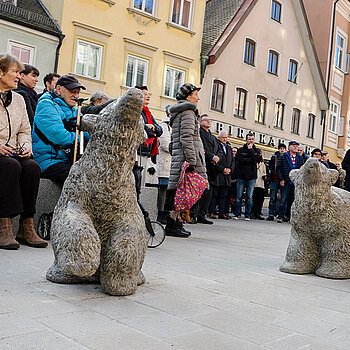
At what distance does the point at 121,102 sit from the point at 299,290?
2.08 meters

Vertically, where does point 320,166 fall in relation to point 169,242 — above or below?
above

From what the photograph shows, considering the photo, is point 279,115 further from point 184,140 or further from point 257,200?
point 184,140

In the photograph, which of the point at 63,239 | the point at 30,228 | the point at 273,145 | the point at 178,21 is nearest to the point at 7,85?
the point at 30,228

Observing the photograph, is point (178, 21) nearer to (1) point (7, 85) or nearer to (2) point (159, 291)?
(1) point (7, 85)

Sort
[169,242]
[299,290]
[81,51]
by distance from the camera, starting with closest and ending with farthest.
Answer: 1. [299,290]
2. [169,242]
3. [81,51]

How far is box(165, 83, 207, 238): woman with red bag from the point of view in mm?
6734

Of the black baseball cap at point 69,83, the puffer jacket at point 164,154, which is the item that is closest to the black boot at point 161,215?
the puffer jacket at point 164,154

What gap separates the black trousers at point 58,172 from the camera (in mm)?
5570

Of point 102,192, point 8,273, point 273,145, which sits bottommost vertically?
point 8,273

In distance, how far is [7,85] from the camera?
504 cm

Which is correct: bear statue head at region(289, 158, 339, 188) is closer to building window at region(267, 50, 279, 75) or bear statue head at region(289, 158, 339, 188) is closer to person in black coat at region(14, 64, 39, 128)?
person in black coat at region(14, 64, 39, 128)

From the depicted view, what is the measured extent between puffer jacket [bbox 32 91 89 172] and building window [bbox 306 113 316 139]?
917 inches

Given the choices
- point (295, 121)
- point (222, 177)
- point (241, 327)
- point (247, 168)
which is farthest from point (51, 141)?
point (295, 121)

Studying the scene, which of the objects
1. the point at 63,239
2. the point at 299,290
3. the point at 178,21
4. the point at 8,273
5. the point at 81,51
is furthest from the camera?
the point at 178,21
